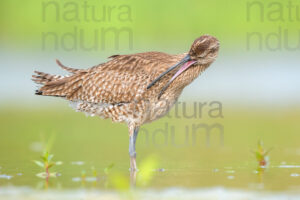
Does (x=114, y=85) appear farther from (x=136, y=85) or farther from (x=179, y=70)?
(x=179, y=70)

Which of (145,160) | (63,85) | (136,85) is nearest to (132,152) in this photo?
(145,160)

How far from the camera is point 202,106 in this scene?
16250 mm

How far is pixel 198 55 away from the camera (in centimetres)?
1097

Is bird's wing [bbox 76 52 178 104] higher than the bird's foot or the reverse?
higher

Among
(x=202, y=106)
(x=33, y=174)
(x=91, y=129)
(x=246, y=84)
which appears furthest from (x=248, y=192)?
(x=246, y=84)

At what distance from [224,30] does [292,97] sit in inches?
140

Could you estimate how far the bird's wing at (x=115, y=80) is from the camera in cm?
1124

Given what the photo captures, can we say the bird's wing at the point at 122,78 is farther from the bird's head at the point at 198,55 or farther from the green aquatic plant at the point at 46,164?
the green aquatic plant at the point at 46,164

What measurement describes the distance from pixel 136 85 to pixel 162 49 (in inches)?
364

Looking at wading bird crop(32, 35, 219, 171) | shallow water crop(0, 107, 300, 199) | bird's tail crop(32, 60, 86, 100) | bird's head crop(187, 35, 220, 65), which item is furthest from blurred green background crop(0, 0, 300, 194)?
bird's head crop(187, 35, 220, 65)

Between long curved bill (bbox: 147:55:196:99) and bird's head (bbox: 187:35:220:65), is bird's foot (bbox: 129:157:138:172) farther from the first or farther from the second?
bird's head (bbox: 187:35:220:65)

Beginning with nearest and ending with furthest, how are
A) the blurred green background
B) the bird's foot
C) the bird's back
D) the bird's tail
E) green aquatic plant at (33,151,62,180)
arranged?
green aquatic plant at (33,151,62,180) < the bird's foot < the bird's back < the bird's tail < the blurred green background

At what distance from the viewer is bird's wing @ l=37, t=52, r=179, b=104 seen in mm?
11242

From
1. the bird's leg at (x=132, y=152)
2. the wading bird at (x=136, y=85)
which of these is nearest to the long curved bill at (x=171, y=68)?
the wading bird at (x=136, y=85)
